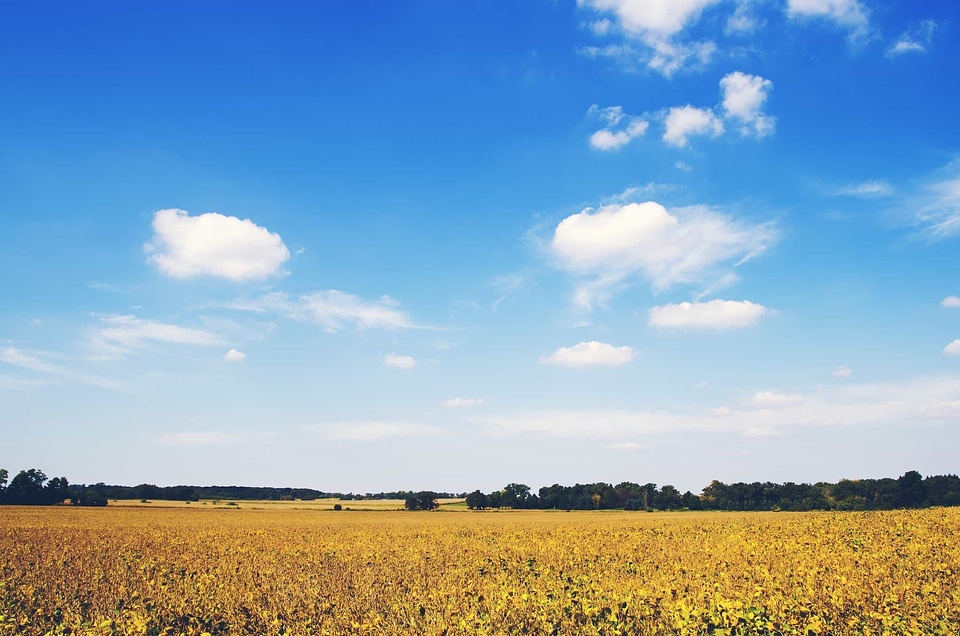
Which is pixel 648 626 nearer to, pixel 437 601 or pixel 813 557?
pixel 437 601

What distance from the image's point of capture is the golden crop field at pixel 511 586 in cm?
1034

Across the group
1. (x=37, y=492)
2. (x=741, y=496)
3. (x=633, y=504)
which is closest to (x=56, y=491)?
(x=37, y=492)

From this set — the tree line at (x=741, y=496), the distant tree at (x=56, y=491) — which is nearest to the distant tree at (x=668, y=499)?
the tree line at (x=741, y=496)

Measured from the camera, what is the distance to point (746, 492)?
103375mm

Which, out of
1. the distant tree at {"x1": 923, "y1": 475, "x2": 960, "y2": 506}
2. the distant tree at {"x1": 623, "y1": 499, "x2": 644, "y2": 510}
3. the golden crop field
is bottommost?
A: the distant tree at {"x1": 623, "y1": 499, "x2": 644, "y2": 510}

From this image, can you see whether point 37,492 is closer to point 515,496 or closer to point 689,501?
point 515,496

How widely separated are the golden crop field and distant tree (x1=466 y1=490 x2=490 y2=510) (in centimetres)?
9146

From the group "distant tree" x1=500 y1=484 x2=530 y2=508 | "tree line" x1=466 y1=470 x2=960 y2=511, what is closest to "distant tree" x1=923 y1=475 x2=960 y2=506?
"tree line" x1=466 y1=470 x2=960 y2=511

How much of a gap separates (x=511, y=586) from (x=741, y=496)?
103 metres

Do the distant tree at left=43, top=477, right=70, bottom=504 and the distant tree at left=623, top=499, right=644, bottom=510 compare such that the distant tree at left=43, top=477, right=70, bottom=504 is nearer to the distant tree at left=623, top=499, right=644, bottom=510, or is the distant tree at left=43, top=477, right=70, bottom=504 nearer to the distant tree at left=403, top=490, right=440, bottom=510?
the distant tree at left=403, top=490, right=440, bottom=510

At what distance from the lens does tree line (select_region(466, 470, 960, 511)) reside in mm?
84188

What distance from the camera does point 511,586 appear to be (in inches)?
536

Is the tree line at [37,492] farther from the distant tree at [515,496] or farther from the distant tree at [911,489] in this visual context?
the distant tree at [911,489]

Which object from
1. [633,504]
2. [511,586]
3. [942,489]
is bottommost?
[633,504]
